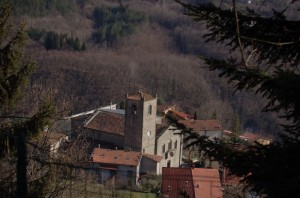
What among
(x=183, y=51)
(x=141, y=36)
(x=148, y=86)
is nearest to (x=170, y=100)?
(x=148, y=86)

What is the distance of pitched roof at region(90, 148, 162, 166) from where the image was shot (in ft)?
62.0

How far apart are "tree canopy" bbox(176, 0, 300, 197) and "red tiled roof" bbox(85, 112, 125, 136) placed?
21301mm

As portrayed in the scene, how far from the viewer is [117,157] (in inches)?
776

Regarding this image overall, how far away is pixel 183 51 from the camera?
209ft

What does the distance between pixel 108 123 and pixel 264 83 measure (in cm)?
2215

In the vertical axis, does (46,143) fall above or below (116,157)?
above

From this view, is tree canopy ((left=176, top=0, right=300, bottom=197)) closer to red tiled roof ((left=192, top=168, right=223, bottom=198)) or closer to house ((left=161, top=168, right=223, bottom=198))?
house ((left=161, top=168, right=223, bottom=198))

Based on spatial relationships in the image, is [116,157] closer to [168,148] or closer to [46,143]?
[168,148]

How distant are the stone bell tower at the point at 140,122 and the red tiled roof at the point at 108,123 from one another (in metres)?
0.92

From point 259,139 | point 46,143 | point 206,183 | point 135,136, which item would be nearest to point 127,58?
point 135,136

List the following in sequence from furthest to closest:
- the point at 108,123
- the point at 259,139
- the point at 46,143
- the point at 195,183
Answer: the point at 108,123
the point at 259,139
the point at 195,183
the point at 46,143

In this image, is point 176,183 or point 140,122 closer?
point 176,183

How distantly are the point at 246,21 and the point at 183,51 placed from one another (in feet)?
200

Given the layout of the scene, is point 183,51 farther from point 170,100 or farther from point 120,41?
point 170,100
